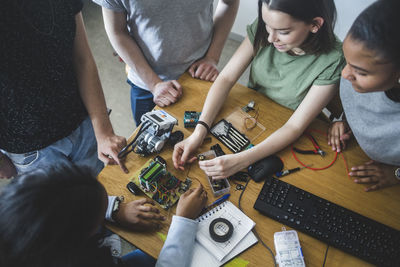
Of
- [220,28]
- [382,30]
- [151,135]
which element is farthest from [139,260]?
[220,28]

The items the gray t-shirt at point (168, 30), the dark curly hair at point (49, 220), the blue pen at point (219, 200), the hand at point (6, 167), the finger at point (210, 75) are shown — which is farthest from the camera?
the finger at point (210, 75)

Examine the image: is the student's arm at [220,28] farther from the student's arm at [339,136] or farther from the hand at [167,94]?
the student's arm at [339,136]

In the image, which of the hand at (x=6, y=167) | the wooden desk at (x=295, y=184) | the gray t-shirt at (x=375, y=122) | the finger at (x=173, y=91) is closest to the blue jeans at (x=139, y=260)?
the wooden desk at (x=295, y=184)

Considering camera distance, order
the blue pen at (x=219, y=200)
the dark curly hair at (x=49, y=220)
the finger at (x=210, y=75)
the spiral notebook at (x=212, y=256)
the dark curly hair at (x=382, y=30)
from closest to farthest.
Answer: the dark curly hair at (x=49, y=220) → the dark curly hair at (x=382, y=30) → the spiral notebook at (x=212, y=256) → the blue pen at (x=219, y=200) → the finger at (x=210, y=75)

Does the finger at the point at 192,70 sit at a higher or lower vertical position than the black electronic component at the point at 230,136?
higher

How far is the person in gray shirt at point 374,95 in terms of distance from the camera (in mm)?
776

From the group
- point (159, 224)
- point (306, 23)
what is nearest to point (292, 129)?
point (306, 23)

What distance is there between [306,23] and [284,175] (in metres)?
0.61

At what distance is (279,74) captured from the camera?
1.31 metres

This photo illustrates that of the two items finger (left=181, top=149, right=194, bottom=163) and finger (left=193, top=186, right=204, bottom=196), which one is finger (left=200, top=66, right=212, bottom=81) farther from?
finger (left=193, top=186, right=204, bottom=196)

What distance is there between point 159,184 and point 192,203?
151mm

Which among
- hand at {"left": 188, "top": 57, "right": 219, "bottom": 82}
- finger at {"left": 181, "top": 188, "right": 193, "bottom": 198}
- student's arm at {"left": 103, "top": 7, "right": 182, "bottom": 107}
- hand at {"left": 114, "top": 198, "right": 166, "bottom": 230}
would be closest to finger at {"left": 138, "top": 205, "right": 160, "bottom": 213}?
hand at {"left": 114, "top": 198, "right": 166, "bottom": 230}

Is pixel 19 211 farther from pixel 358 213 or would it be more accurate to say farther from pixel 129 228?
pixel 358 213

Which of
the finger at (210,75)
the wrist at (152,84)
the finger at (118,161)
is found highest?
the finger at (210,75)
